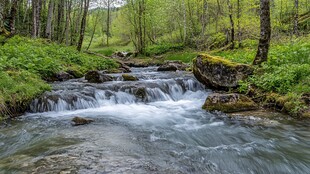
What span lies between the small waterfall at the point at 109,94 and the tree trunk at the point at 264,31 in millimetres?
2985

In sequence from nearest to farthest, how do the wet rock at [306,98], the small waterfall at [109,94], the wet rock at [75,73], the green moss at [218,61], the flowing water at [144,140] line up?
1. the flowing water at [144,140]
2. the wet rock at [306,98]
3. the small waterfall at [109,94]
4. the green moss at [218,61]
5. the wet rock at [75,73]

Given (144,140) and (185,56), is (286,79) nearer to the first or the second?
(144,140)

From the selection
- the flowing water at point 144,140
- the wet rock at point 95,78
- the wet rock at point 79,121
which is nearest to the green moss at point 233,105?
the flowing water at point 144,140

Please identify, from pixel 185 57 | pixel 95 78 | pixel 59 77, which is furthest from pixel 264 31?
pixel 185 57

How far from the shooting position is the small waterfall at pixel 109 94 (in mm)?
8805

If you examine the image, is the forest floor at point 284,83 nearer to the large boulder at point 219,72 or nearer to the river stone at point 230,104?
the large boulder at point 219,72

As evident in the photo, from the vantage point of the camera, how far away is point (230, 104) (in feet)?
26.7

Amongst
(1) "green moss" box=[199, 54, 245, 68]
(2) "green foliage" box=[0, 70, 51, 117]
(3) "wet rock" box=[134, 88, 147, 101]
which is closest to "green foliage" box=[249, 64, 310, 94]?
(1) "green moss" box=[199, 54, 245, 68]

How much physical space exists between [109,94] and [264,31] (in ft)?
21.5

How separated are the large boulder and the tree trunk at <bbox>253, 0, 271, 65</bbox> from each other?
0.67 m

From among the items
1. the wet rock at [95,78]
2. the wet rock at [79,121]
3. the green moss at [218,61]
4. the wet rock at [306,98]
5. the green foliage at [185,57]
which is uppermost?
the green foliage at [185,57]

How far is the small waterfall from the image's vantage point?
8.80 meters

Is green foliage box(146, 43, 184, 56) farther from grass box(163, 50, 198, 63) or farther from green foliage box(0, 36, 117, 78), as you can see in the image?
green foliage box(0, 36, 117, 78)

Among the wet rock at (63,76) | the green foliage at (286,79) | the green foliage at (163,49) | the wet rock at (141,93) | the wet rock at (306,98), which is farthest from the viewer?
the green foliage at (163,49)
